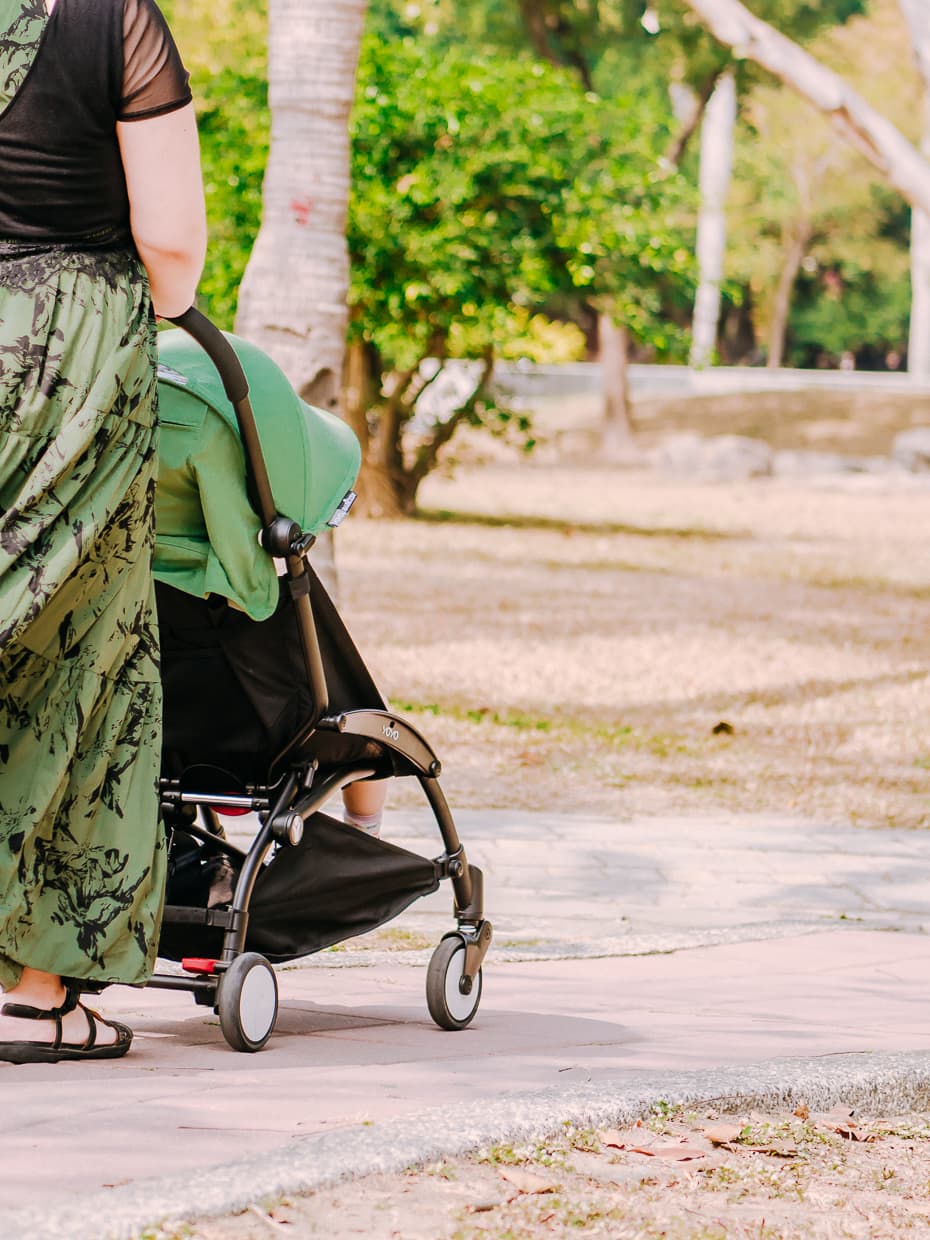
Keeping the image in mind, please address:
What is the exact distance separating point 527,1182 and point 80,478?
1371mm

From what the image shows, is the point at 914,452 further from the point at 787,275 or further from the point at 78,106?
the point at 78,106

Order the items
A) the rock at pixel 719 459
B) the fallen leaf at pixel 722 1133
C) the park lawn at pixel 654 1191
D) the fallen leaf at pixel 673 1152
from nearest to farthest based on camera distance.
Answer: the park lawn at pixel 654 1191 → the fallen leaf at pixel 673 1152 → the fallen leaf at pixel 722 1133 → the rock at pixel 719 459

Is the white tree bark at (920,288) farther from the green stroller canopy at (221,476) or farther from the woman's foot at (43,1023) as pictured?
the woman's foot at (43,1023)

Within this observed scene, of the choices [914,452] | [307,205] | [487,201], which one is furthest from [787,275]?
[307,205]

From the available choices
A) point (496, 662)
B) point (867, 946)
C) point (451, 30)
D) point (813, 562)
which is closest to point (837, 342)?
point (451, 30)

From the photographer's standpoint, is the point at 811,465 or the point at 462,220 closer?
the point at 462,220

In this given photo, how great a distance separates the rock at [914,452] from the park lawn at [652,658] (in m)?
11.1

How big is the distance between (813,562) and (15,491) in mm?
15615

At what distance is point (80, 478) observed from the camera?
3.35m

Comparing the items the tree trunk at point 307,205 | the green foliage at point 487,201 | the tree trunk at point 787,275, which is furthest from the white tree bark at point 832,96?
the tree trunk at point 787,275

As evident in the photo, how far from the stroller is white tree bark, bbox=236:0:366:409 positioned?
4.50m

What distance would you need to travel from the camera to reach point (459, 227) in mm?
17922

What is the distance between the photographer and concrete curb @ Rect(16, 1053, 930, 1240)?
2.50m

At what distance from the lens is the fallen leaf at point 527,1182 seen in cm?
290
